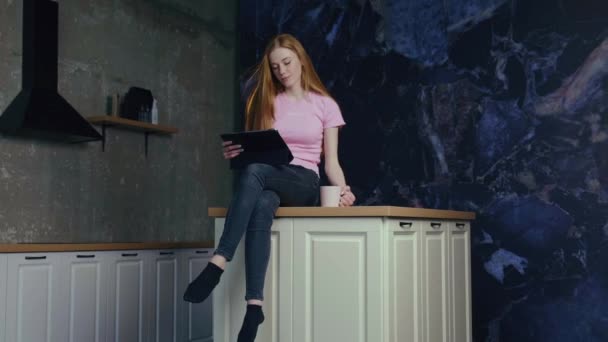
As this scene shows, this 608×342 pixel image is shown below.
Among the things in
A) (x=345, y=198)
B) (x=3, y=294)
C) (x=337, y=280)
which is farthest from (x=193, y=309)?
(x=337, y=280)

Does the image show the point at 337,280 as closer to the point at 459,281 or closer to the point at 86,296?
the point at 459,281

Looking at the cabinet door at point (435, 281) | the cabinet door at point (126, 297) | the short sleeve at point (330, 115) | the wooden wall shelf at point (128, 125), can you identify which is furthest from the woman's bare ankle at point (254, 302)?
the wooden wall shelf at point (128, 125)

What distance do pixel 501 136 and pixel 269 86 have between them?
1.63 metres

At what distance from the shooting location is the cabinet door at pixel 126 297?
144 inches

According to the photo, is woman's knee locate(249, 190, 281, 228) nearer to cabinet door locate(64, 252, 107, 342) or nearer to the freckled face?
the freckled face

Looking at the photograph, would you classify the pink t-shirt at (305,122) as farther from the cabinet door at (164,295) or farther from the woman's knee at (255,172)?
the cabinet door at (164,295)

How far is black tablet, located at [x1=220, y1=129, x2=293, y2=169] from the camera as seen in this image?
2523 mm

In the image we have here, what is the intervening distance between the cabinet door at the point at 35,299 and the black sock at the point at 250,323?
4.32 feet

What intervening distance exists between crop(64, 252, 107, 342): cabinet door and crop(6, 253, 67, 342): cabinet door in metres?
0.06

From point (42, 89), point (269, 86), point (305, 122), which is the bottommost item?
point (305, 122)

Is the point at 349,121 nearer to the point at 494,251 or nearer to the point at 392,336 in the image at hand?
the point at 494,251

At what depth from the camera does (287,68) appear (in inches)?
113

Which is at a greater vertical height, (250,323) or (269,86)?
(269,86)

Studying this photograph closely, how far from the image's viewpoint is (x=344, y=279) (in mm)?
2412
